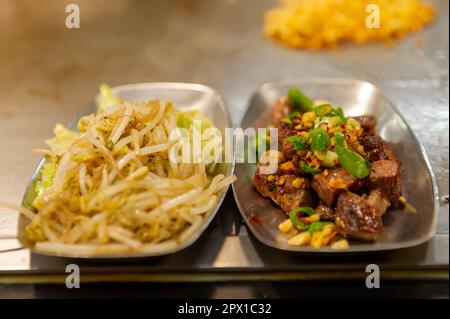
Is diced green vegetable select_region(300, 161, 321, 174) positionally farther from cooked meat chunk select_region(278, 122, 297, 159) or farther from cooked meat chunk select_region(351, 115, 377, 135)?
cooked meat chunk select_region(351, 115, 377, 135)

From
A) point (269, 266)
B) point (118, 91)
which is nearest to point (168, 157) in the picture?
point (269, 266)

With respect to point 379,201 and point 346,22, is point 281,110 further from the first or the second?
point 346,22

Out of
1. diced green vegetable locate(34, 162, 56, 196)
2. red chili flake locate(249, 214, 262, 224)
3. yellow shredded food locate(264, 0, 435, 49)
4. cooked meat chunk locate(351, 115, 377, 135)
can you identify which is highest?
yellow shredded food locate(264, 0, 435, 49)

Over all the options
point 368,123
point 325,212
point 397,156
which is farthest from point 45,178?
point 397,156

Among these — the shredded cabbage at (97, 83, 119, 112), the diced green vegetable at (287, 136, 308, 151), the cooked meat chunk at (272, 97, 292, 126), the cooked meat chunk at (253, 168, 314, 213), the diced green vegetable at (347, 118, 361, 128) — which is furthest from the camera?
the shredded cabbage at (97, 83, 119, 112)

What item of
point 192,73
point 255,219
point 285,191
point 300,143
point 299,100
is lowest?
point 255,219

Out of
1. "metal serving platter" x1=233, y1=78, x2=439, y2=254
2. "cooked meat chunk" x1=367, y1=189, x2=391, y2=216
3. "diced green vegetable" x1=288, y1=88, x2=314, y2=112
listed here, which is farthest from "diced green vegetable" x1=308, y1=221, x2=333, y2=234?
"diced green vegetable" x1=288, y1=88, x2=314, y2=112

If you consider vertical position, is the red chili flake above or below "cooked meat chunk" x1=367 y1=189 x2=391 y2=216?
below
